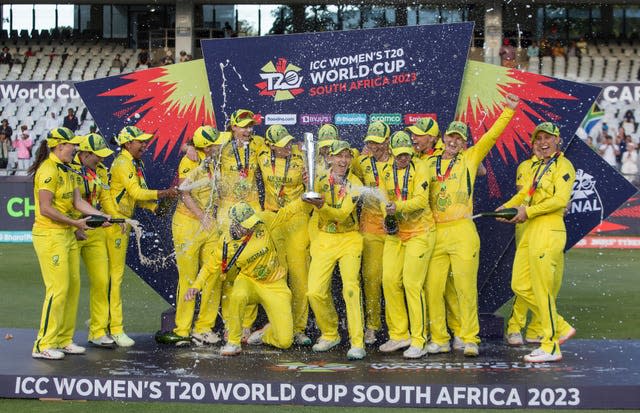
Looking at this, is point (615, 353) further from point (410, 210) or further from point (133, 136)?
point (133, 136)

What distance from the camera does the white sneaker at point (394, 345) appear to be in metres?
8.69

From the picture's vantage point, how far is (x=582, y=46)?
26781 mm

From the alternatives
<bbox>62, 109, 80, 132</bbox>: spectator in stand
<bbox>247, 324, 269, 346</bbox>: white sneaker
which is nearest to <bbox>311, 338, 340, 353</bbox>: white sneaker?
<bbox>247, 324, 269, 346</bbox>: white sneaker

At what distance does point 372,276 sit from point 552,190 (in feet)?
5.34

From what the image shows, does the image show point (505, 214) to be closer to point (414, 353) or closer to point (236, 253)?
point (414, 353)

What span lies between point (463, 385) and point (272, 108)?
339cm

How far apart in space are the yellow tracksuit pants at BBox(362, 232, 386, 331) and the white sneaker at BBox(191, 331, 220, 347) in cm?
126

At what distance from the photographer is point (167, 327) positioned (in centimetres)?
944

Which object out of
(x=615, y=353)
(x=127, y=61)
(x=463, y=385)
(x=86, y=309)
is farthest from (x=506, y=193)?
(x=127, y=61)

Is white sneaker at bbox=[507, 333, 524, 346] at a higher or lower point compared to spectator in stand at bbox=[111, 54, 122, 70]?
lower

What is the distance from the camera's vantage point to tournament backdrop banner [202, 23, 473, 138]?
9.42 m

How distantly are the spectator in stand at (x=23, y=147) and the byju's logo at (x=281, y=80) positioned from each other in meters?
12.0

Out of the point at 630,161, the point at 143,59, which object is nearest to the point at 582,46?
the point at 630,161

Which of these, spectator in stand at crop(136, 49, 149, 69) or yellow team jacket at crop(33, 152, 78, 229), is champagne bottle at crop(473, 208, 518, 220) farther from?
spectator in stand at crop(136, 49, 149, 69)
